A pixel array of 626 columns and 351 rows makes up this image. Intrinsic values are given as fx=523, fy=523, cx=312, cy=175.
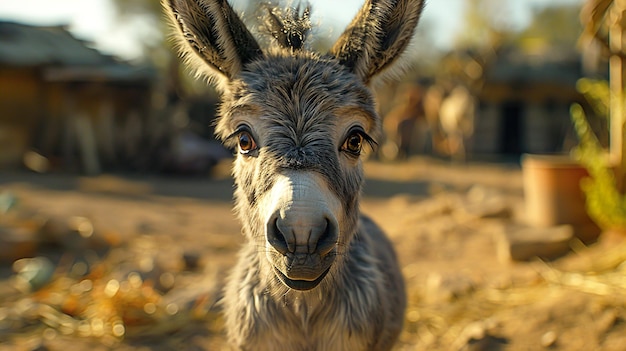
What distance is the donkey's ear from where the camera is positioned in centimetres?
274

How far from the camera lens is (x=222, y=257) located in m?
7.27

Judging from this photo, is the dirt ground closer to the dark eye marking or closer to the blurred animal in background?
the dark eye marking

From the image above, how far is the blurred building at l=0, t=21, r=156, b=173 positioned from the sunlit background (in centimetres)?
5

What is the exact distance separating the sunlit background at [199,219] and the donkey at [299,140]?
403 millimetres

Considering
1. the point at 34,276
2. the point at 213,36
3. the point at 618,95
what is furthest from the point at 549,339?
the point at 34,276

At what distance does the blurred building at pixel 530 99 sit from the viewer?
76.0ft

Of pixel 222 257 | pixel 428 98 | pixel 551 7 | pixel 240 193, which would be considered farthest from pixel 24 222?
pixel 551 7

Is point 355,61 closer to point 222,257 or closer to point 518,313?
point 518,313

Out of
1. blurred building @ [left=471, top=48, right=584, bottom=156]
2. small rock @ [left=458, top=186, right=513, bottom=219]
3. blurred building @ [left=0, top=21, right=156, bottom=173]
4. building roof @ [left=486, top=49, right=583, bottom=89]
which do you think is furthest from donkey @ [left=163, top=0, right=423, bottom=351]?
blurred building @ [left=471, top=48, right=584, bottom=156]

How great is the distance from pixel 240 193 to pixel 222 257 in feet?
14.8

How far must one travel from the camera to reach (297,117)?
255cm

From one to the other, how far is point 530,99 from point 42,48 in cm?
2003

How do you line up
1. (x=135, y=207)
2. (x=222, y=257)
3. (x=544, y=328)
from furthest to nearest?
(x=135, y=207) < (x=222, y=257) < (x=544, y=328)

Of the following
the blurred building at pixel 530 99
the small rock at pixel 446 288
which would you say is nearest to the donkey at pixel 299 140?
the small rock at pixel 446 288
